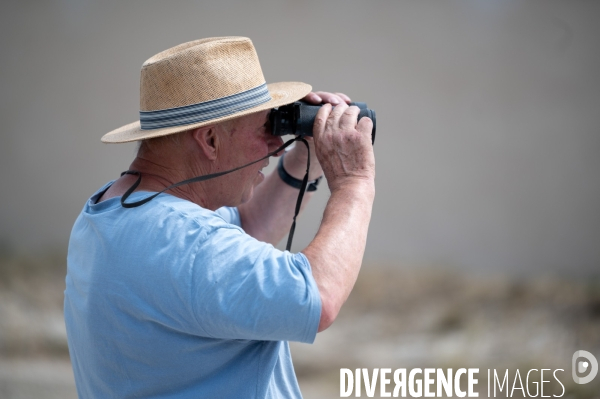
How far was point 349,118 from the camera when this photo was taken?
→ 1272mm

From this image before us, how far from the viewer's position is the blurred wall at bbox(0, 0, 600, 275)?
12.4 feet

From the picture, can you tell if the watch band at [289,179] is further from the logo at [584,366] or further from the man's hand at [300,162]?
the logo at [584,366]

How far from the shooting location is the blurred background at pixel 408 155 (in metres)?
3.78

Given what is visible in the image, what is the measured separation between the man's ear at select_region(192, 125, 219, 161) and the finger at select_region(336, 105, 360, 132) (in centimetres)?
27

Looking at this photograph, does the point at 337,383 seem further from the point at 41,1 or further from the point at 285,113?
the point at 41,1

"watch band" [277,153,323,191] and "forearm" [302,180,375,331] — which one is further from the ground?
"watch band" [277,153,323,191]

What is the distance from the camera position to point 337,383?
12.1 ft

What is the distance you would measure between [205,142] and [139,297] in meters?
0.36

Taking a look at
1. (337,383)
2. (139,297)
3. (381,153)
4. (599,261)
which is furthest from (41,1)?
(599,261)

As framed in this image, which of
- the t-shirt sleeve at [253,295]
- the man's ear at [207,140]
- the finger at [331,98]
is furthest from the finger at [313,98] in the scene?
the t-shirt sleeve at [253,295]

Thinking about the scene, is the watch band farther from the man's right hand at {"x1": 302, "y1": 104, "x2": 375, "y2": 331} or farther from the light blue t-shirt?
the light blue t-shirt

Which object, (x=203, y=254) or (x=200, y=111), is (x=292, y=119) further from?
(x=203, y=254)

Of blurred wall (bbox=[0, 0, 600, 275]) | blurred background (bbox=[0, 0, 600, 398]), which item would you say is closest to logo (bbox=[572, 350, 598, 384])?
blurred background (bbox=[0, 0, 600, 398])

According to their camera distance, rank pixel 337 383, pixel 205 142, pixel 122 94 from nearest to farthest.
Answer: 1. pixel 205 142
2. pixel 337 383
3. pixel 122 94
